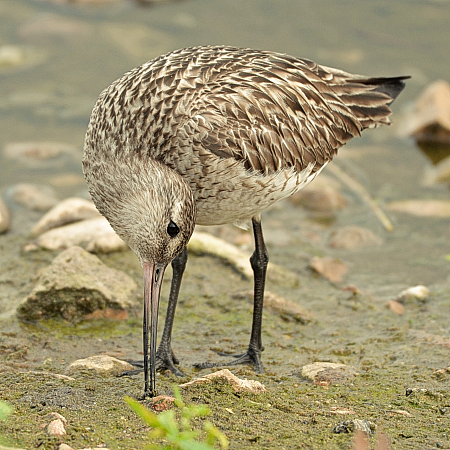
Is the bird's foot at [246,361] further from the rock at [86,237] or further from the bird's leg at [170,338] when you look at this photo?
the rock at [86,237]

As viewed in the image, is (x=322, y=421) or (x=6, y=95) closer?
(x=322, y=421)

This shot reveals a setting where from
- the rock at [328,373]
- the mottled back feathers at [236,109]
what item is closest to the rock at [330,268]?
the mottled back feathers at [236,109]

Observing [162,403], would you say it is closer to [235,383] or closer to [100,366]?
[235,383]

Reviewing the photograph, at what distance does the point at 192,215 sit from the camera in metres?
5.01

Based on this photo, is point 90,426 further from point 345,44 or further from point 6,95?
point 345,44

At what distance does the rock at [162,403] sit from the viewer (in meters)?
4.35

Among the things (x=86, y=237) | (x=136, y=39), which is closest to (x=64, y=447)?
(x=86, y=237)

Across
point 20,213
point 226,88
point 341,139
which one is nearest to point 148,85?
point 226,88

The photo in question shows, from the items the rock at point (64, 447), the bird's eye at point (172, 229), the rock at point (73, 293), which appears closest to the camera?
the rock at point (64, 447)

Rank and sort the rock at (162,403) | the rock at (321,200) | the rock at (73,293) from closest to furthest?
1. the rock at (162,403)
2. the rock at (73,293)
3. the rock at (321,200)

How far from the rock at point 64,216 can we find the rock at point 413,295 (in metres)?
3.62

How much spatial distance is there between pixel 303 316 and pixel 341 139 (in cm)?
176

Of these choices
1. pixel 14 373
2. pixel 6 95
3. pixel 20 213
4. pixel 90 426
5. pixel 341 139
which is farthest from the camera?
pixel 6 95

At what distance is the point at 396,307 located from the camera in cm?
696
